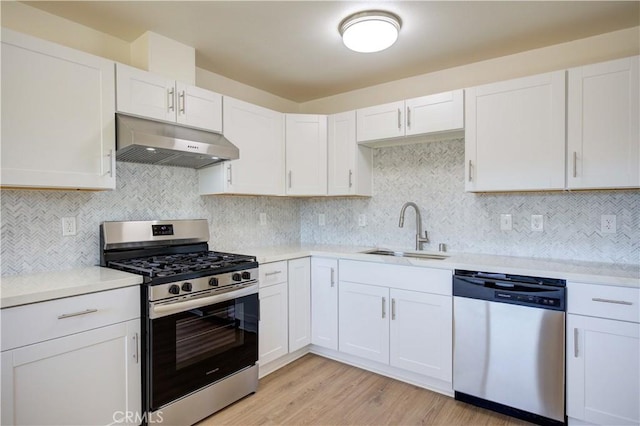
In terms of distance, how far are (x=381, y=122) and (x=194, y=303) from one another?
2002 mm

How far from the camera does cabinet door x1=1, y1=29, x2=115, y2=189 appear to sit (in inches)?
66.6

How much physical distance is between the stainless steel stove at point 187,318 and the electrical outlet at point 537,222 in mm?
2046

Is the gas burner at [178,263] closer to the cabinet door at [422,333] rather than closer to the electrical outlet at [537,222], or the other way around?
the cabinet door at [422,333]

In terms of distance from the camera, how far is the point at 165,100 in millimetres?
2285

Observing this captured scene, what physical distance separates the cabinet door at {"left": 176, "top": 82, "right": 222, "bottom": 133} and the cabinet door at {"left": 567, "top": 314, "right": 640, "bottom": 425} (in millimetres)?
2597

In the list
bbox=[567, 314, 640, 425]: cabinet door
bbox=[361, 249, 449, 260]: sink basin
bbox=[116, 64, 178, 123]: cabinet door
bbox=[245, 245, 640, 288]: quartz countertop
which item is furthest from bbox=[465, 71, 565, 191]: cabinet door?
bbox=[116, 64, 178, 123]: cabinet door

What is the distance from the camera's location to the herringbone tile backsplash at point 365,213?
2.06m

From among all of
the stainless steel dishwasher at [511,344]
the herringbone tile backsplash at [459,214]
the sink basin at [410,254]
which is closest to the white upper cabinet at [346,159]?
the herringbone tile backsplash at [459,214]

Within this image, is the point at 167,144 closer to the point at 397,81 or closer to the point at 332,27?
the point at 332,27

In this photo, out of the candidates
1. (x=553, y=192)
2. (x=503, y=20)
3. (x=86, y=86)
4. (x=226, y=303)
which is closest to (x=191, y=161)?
(x=86, y=86)

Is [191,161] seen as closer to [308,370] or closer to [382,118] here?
[382,118]

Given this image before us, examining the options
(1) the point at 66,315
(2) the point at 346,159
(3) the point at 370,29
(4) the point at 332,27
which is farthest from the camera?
(2) the point at 346,159

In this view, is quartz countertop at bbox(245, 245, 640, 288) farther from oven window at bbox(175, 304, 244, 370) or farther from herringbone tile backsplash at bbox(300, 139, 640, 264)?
oven window at bbox(175, 304, 244, 370)

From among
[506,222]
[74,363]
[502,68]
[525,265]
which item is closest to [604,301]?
[525,265]
